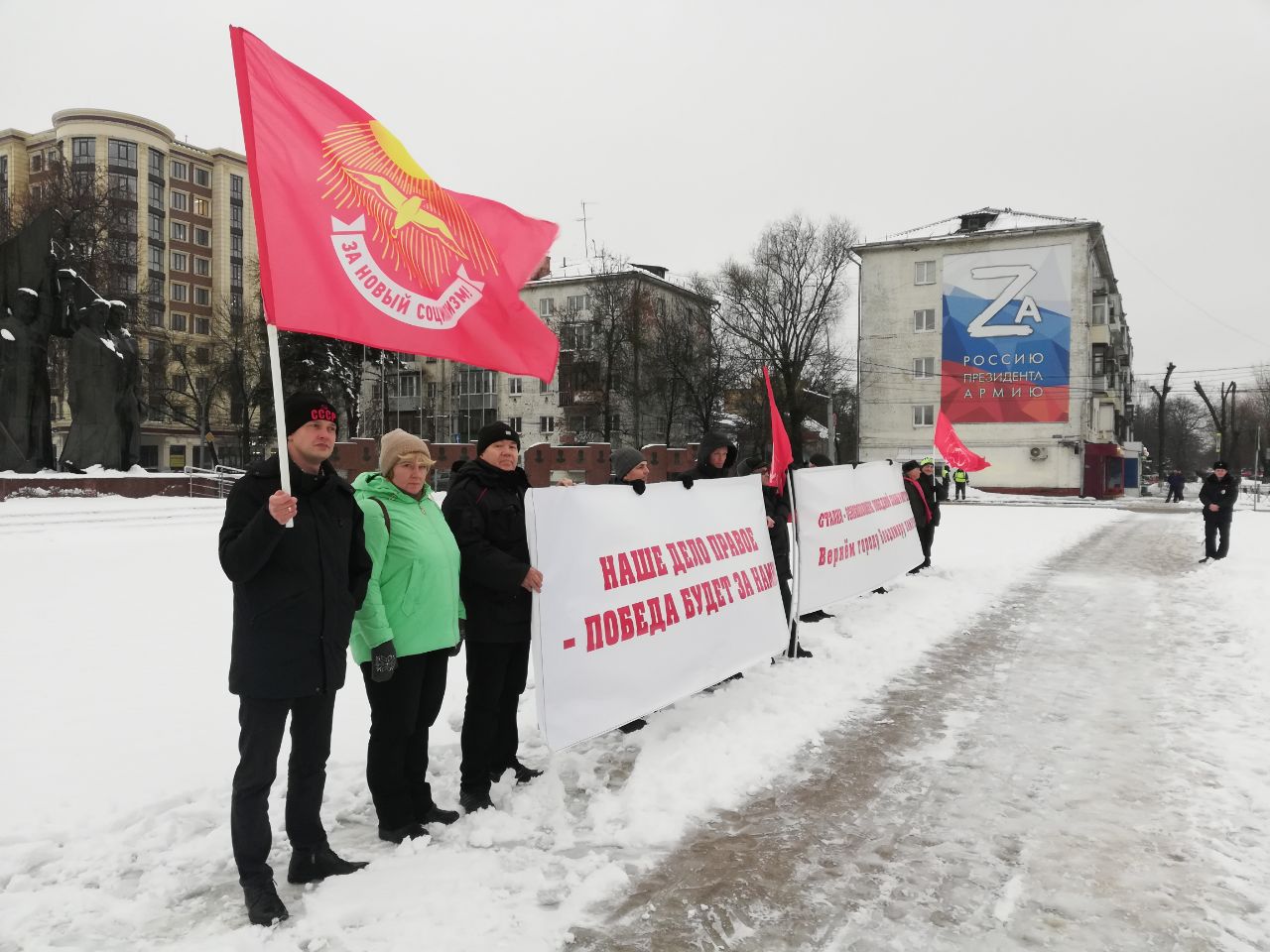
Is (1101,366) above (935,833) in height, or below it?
above

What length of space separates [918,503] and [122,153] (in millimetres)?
79826

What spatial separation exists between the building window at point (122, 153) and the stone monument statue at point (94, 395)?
5791 centimetres

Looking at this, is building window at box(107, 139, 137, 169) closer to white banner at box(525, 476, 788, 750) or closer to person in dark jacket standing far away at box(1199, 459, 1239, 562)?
person in dark jacket standing far away at box(1199, 459, 1239, 562)

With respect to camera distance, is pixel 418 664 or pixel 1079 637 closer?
pixel 418 664

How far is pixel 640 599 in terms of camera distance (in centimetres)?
513

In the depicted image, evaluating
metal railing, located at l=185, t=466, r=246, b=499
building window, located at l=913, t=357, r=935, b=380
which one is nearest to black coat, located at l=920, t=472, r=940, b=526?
metal railing, located at l=185, t=466, r=246, b=499

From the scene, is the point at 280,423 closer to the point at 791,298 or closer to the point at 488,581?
the point at 488,581

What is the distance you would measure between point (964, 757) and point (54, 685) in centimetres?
611

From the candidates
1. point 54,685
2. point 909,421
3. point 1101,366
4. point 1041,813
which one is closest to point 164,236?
point 909,421

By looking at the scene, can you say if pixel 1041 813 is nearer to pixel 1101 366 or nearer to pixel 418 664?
pixel 418 664

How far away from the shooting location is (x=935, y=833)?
3967mm

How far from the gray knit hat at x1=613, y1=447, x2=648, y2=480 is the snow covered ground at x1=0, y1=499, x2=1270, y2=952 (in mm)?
1658

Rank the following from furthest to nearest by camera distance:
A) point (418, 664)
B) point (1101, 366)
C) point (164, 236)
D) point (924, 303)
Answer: point (164, 236)
point (924, 303)
point (1101, 366)
point (418, 664)

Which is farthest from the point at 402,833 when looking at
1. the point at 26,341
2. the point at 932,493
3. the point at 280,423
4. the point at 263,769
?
the point at 26,341
